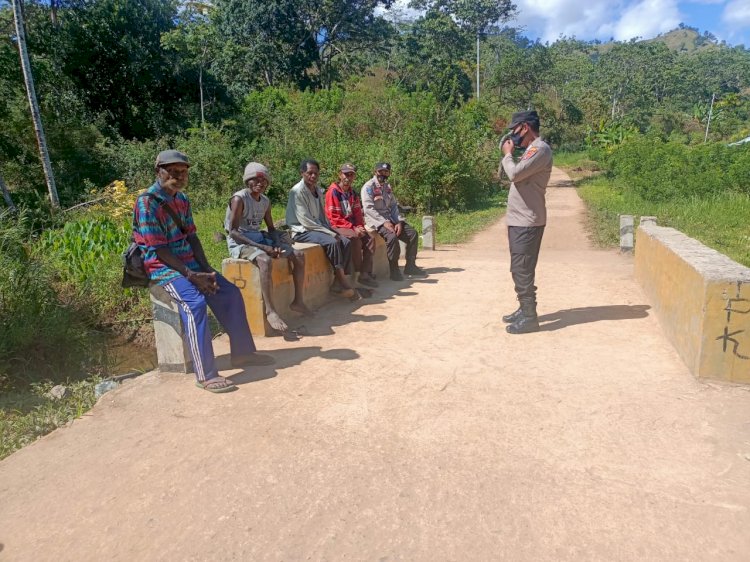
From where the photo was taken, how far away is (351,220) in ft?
22.1

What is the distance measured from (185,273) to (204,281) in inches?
5.5

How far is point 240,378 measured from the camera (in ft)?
13.3

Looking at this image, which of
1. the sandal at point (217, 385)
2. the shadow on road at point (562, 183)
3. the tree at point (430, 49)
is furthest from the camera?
the tree at point (430, 49)

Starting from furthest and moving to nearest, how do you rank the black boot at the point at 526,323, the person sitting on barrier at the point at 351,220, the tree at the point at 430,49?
the tree at the point at 430,49 < the person sitting on barrier at the point at 351,220 < the black boot at the point at 526,323

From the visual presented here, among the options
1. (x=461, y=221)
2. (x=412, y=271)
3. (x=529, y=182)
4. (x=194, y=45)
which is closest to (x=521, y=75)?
(x=194, y=45)

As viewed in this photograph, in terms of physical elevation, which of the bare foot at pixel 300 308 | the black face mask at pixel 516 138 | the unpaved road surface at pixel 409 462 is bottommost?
the unpaved road surface at pixel 409 462

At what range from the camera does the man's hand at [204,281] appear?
3.94 metres

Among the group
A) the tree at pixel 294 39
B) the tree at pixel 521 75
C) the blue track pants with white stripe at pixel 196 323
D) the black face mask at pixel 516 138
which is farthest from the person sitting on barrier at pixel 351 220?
the tree at pixel 521 75

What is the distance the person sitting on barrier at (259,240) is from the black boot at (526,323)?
1962 mm

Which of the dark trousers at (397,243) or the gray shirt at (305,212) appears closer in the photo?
the gray shirt at (305,212)

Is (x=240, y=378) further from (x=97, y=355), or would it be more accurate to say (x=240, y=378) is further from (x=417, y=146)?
(x=417, y=146)

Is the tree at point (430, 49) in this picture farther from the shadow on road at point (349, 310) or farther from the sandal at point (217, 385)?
the sandal at point (217, 385)

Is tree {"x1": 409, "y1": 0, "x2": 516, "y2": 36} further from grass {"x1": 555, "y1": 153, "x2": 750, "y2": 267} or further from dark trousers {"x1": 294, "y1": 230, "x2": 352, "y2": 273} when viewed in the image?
dark trousers {"x1": 294, "y1": 230, "x2": 352, "y2": 273}

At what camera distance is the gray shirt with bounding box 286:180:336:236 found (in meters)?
6.02
